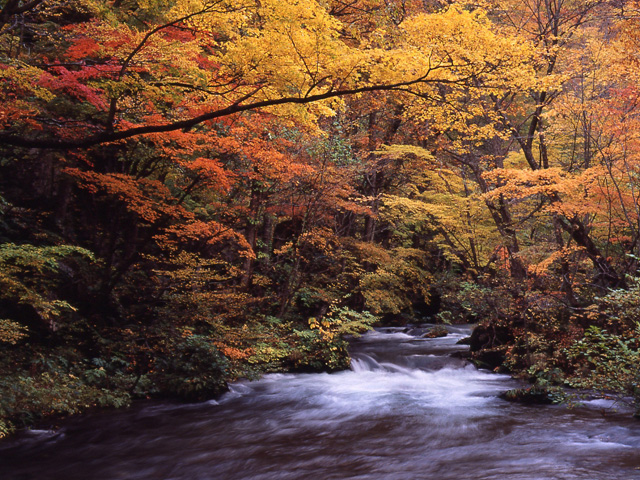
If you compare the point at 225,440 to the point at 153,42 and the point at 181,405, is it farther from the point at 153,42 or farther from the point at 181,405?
the point at 153,42

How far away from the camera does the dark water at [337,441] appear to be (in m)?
5.45

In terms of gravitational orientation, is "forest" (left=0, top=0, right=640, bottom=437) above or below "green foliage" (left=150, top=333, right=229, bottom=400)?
above

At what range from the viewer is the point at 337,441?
22.3 ft

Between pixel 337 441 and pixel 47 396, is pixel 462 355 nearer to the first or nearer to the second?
pixel 337 441

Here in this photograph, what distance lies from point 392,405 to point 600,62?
30.8ft

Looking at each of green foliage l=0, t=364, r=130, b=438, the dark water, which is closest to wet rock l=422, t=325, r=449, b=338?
the dark water

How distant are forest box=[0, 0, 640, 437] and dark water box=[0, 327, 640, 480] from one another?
2.41ft

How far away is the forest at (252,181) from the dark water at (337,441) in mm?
735

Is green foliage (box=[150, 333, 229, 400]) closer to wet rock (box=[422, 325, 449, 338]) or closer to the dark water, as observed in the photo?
the dark water

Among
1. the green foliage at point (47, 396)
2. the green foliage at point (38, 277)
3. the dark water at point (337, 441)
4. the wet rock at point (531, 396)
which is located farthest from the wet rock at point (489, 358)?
the green foliage at point (38, 277)

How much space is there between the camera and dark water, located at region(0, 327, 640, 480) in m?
5.45

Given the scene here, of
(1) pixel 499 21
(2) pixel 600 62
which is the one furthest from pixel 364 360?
(1) pixel 499 21

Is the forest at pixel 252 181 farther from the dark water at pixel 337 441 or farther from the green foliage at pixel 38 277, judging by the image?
the dark water at pixel 337 441

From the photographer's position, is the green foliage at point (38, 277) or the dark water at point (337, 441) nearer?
the dark water at point (337, 441)
